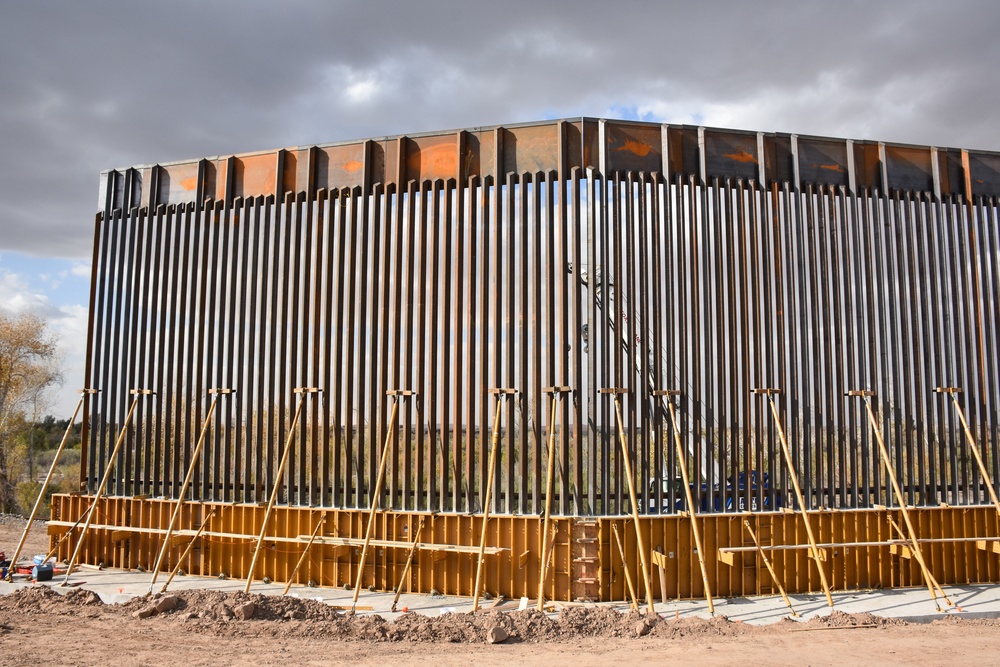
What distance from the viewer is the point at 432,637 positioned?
10.3m

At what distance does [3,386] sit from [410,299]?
31.6 meters

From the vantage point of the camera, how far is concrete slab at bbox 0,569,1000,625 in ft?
38.1

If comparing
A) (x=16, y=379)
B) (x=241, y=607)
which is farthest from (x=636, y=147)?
(x=16, y=379)

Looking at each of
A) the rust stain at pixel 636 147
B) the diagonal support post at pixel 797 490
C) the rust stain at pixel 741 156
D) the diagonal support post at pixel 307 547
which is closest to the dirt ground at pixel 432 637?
the diagonal support post at pixel 797 490

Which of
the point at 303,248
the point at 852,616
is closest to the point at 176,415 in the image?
the point at 303,248

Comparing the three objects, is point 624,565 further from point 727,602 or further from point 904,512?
point 904,512

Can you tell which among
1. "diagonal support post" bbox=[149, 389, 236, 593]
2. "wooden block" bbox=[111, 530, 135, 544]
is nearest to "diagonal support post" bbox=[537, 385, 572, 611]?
"diagonal support post" bbox=[149, 389, 236, 593]

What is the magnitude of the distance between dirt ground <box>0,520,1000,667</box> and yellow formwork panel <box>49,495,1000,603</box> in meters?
1.63

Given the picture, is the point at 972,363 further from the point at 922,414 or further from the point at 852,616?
the point at 852,616

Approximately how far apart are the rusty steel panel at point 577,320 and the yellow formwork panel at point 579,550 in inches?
19.1

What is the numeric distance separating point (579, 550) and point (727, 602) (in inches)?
106

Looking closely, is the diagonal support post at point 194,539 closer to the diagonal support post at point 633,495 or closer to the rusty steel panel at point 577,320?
the rusty steel panel at point 577,320

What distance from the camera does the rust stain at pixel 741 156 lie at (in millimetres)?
14703

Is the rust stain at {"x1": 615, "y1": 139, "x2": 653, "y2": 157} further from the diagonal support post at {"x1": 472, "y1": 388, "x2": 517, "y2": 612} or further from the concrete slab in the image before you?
the concrete slab
